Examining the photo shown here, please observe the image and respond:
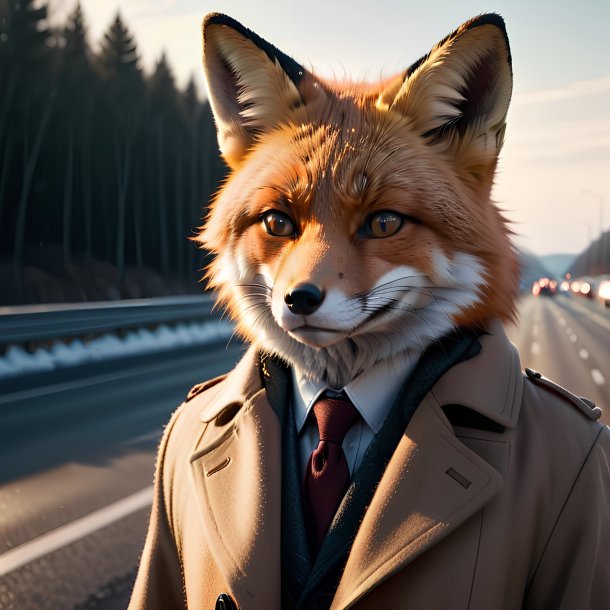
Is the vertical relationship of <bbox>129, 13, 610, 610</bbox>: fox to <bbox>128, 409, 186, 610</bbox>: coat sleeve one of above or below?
above

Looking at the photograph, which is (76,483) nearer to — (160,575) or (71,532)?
(71,532)

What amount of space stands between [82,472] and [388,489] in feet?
19.8

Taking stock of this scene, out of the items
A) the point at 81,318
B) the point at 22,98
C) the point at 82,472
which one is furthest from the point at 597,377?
the point at 22,98

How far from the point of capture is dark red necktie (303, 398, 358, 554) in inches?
63.9

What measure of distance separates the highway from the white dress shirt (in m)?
0.30

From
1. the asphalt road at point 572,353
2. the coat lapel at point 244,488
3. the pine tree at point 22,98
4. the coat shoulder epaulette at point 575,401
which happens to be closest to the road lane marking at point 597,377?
the asphalt road at point 572,353

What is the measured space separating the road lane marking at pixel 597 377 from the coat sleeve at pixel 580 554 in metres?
14.4

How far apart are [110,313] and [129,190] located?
32795 millimetres

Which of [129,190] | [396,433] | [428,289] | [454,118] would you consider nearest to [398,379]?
[396,433]

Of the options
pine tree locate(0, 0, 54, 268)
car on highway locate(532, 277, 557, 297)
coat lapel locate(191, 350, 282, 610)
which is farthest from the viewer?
car on highway locate(532, 277, 557, 297)

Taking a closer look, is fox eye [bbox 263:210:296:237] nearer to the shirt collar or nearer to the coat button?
the shirt collar

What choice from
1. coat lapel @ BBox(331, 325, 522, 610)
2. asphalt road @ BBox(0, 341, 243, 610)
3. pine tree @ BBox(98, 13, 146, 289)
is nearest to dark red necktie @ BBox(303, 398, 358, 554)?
coat lapel @ BBox(331, 325, 522, 610)

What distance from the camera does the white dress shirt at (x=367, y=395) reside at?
1.63m

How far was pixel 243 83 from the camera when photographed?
5.95 feet
